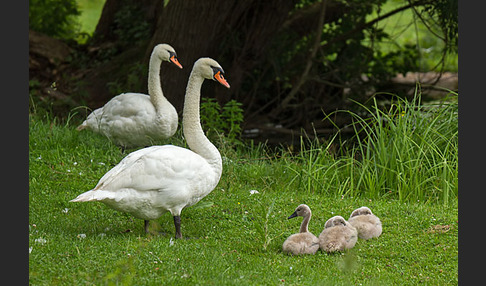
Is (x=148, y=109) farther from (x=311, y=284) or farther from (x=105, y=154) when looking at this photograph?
(x=311, y=284)

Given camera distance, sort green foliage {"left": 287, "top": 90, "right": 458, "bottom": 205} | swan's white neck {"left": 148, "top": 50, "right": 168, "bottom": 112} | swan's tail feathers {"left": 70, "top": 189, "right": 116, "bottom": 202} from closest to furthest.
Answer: swan's tail feathers {"left": 70, "top": 189, "right": 116, "bottom": 202} < green foliage {"left": 287, "top": 90, "right": 458, "bottom": 205} < swan's white neck {"left": 148, "top": 50, "right": 168, "bottom": 112}

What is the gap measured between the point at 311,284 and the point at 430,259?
1364 millimetres

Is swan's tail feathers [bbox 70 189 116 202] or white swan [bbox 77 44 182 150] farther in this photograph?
white swan [bbox 77 44 182 150]

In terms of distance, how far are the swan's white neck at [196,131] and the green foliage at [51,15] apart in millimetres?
9304

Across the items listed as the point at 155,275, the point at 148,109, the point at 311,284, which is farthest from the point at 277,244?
the point at 148,109

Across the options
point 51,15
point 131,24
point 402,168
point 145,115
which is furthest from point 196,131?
point 51,15

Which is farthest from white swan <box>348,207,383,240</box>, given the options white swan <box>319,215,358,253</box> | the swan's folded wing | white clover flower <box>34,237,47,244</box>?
white clover flower <box>34,237,47,244</box>

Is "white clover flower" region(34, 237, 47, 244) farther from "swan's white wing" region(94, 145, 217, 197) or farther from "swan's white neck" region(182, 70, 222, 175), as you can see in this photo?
"swan's white neck" region(182, 70, 222, 175)

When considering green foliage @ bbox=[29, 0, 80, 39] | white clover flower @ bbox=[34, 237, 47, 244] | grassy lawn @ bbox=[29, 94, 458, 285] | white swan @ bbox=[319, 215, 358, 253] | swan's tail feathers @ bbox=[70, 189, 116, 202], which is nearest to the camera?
grassy lawn @ bbox=[29, 94, 458, 285]

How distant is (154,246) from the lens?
551cm

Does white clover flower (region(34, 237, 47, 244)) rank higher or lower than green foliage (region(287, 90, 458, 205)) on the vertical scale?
lower

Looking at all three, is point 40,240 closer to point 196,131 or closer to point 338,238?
point 196,131

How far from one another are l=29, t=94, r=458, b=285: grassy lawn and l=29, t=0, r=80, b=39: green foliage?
6217 mm

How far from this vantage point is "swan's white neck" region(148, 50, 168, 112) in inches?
349
